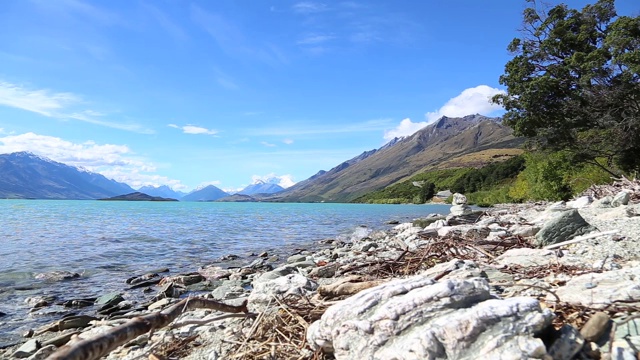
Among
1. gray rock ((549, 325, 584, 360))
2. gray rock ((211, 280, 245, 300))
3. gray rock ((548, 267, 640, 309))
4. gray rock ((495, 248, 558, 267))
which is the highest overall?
gray rock ((548, 267, 640, 309))

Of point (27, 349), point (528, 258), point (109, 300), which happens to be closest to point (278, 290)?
point (528, 258)

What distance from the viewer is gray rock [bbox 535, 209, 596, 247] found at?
9.04 m

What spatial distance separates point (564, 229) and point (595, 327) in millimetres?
6875

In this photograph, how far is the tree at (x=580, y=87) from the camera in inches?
1164

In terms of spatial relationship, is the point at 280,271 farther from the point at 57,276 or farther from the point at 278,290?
the point at 57,276

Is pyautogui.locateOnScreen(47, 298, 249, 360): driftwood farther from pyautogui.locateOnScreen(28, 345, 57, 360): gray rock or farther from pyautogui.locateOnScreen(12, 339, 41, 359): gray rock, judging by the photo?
pyautogui.locateOnScreen(12, 339, 41, 359): gray rock

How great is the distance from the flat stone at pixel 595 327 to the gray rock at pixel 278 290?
369cm

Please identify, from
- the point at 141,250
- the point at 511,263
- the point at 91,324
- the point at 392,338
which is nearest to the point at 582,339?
the point at 392,338

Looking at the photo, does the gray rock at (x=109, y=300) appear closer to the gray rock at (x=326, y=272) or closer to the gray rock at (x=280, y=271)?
the gray rock at (x=280, y=271)

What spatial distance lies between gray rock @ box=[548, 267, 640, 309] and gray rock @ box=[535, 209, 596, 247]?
5097 mm

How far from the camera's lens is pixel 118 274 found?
15.7m

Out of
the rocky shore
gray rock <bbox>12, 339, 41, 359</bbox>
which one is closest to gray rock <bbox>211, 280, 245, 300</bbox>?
the rocky shore

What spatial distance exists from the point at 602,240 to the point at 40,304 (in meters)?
14.1

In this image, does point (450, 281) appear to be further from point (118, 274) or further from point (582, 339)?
point (118, 274)
